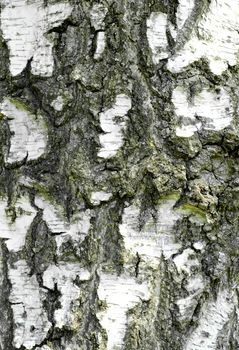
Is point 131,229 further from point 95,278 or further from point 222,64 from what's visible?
point 222,64

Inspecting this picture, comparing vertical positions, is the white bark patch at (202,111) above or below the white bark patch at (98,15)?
below

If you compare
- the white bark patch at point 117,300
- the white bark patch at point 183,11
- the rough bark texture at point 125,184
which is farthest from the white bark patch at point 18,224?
the white bark patch at point 183,11

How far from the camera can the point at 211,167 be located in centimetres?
125

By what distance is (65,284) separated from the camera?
4.03 ft

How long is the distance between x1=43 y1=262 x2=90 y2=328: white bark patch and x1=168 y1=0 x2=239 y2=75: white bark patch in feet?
1.37

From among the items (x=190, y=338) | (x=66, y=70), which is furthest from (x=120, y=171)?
(x=190, y=338)

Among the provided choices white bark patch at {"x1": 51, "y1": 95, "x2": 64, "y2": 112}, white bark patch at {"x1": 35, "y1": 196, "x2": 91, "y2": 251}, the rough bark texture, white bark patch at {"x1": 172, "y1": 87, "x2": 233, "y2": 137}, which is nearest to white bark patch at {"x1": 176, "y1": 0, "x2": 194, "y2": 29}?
the rough bark texture

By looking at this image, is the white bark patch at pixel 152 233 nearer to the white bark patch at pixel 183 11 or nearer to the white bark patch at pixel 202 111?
the white bark patch at pixel 202 111

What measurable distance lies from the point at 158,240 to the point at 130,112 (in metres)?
0.25

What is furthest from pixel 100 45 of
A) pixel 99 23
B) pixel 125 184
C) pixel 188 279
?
pixel 188 279

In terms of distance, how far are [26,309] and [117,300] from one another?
18cm

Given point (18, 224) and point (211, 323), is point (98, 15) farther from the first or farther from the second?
point (211, 323)

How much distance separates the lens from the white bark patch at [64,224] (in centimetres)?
123

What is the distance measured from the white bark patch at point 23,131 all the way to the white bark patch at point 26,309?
0.68 ft
